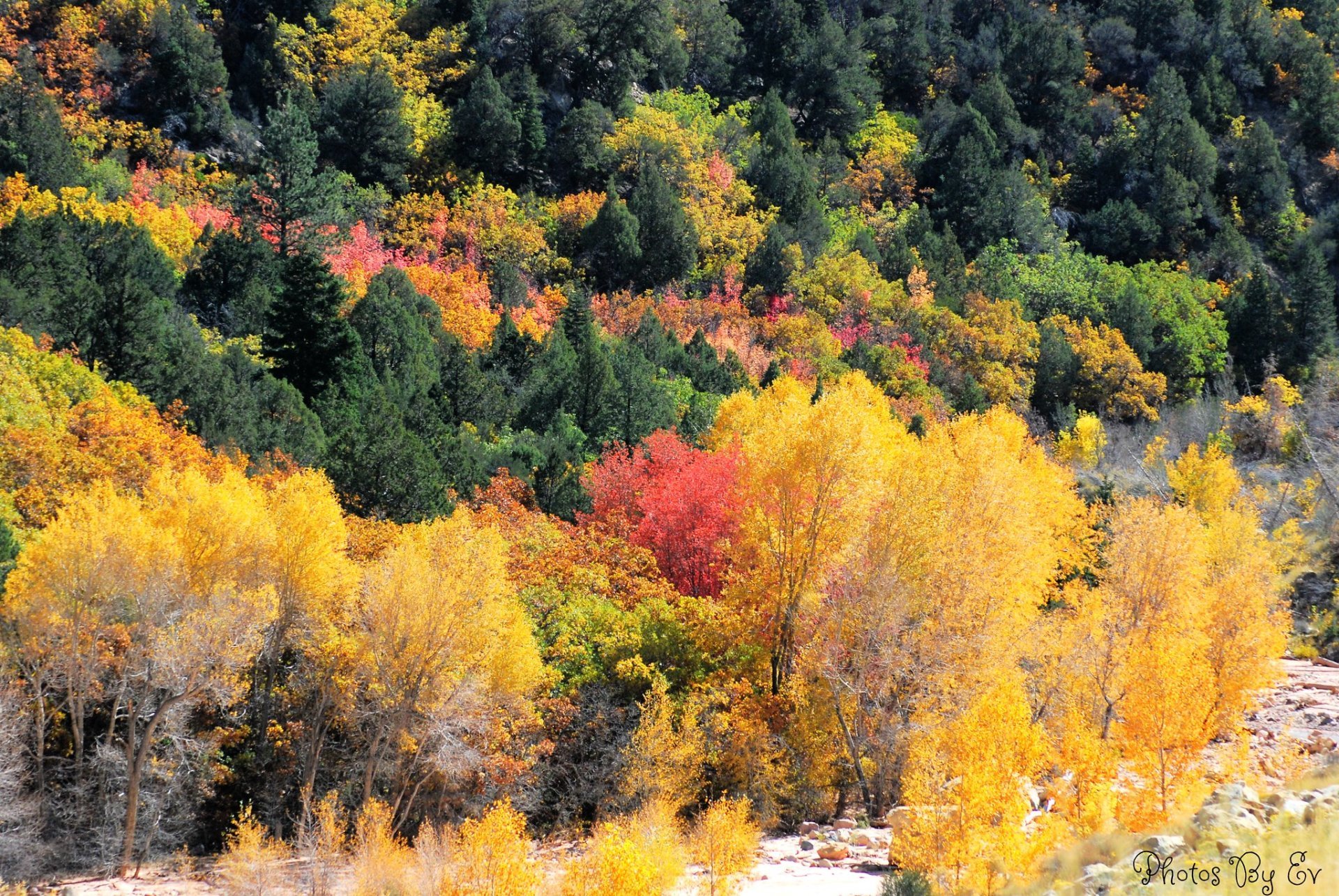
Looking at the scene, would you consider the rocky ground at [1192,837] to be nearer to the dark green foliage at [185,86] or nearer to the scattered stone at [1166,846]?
the scattered stone at [1166,846]

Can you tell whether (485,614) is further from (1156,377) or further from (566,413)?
(1156,377)

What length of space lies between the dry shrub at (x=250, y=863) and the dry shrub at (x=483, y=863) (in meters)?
3.36

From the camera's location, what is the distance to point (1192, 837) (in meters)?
18.5

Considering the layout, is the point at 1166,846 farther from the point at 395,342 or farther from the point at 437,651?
the point at 395,342

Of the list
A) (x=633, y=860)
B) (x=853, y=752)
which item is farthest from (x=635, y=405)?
(x=633, y=860)

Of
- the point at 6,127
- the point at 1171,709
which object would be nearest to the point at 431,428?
the point at 1171,709

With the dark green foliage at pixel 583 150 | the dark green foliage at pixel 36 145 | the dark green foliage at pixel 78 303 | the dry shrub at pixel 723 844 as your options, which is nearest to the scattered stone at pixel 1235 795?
the dry shrub at pixel 723 844

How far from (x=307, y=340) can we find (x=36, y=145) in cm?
2353

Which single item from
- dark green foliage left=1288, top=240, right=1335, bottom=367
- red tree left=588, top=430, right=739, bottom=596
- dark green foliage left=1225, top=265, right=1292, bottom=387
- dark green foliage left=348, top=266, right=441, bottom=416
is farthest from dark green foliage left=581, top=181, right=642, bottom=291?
dark green foliage left=1288, top=240, right=1335, bottom=367

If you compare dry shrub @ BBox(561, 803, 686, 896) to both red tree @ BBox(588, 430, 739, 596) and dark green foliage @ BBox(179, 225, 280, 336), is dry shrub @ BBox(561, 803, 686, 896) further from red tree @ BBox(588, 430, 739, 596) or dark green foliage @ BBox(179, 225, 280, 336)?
dark green foliage @ BBox(179, 225, 280, 336)

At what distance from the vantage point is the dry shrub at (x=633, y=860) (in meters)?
20.7

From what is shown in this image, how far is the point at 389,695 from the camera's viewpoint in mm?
29234

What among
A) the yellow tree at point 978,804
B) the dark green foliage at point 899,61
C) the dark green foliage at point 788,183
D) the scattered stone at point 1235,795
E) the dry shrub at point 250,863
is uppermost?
the dark green foliage at point 899,61

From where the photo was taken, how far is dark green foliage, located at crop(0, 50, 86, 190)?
5922 centimetres
